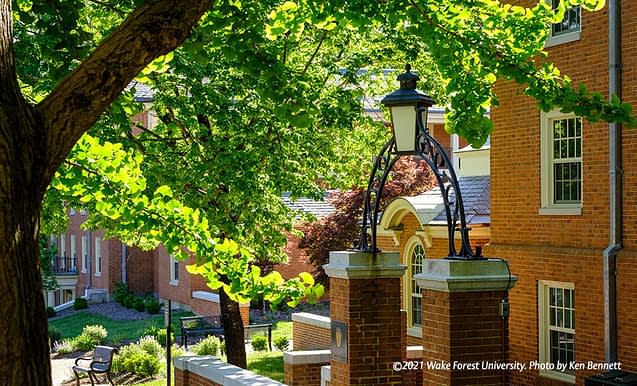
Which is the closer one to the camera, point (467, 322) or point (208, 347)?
point (467, 322)

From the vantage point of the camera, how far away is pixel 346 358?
1091 centimetres

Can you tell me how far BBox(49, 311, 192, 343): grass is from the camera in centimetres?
3148

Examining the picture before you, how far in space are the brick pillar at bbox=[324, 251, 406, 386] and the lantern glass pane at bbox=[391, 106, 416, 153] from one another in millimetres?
1295

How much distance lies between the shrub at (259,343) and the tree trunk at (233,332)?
251 inches

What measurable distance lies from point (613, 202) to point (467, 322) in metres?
7.32

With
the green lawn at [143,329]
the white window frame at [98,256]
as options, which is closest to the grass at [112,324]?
the green lawn at [143,329]

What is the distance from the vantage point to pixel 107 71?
4.21 meters

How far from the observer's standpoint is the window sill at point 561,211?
16.7 meters

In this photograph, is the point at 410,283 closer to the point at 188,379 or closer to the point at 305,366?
the point at 305,366

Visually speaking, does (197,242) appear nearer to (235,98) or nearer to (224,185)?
(224,185)

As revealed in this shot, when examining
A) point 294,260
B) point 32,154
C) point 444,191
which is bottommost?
point 294,260

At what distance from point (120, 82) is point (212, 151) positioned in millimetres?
13530

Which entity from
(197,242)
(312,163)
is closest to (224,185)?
(312,163)

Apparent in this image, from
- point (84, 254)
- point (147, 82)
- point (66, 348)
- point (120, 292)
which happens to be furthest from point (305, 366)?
point (84, 254)
